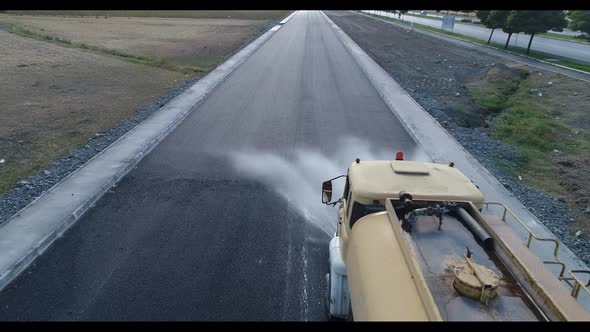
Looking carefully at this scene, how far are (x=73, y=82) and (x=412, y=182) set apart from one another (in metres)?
25.3

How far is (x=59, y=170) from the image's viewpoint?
1314 cm

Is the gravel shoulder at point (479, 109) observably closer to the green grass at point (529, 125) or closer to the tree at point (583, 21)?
the green grass at point (529, 125)

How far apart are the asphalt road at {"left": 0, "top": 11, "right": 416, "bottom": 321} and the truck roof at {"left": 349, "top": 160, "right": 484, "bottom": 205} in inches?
121

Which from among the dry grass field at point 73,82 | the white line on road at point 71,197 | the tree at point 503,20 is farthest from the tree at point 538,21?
the white line on road at point 71,197

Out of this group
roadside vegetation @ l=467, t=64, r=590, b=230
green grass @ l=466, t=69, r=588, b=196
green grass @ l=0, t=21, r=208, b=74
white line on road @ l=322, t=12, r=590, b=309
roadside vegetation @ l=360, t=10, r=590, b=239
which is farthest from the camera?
green grass @ l=0, t=21, r=208, b=74

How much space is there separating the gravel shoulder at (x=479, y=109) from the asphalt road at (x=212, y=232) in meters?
3.20

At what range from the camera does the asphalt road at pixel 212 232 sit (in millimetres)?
7891

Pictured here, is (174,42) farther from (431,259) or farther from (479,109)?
(431,259)

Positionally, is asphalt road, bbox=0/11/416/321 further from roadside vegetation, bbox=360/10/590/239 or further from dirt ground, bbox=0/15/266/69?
dirt ground, bbox=0/15/266/69

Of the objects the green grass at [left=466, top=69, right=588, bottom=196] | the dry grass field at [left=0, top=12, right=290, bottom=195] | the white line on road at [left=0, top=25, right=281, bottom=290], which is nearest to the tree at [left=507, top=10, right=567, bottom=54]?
the green grass at [left=466, top=69, right=588, bottom=196]

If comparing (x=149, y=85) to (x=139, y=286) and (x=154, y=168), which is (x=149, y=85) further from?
(x=139, y=286)

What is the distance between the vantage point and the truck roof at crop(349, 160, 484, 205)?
5938 mm

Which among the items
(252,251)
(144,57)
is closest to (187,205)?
(252,251)

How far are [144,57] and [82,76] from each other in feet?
27.0
